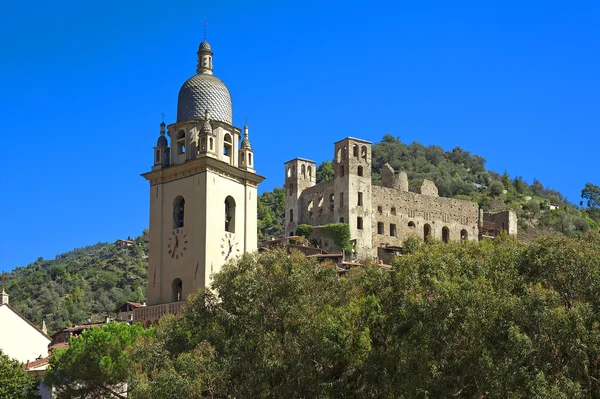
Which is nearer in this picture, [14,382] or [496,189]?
[14,382]

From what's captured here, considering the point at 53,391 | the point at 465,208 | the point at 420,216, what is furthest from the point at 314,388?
the point at 465,208

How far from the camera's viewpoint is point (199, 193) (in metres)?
50.5

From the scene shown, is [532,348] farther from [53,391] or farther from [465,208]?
[465,208]

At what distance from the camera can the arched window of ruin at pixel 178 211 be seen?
5188cm

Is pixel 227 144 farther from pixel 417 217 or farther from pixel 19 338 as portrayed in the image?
pixel 417 217

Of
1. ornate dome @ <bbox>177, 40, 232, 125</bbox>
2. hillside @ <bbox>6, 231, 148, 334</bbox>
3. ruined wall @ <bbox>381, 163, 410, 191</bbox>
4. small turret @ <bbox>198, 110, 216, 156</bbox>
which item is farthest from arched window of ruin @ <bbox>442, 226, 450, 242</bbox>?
small turret @ <bbox>198, 110, 216, 156</bbox>

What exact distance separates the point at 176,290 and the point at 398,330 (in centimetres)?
2129

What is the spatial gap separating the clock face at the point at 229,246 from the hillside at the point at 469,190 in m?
64.3

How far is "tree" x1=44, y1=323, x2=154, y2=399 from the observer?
44250 millimetres

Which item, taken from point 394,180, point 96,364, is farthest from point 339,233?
point 96,364

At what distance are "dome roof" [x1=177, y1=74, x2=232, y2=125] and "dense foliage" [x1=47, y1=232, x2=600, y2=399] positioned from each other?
1580 centimetres

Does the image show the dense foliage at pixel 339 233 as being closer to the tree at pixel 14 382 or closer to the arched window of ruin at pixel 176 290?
the arched window of ruin at pixel 176 290

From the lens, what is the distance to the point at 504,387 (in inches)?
1141

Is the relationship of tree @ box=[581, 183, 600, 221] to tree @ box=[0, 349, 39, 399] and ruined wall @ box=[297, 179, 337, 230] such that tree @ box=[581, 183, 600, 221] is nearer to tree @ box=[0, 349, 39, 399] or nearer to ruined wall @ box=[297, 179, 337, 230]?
ruined wall @ box=[297, 179, 337, 230]
